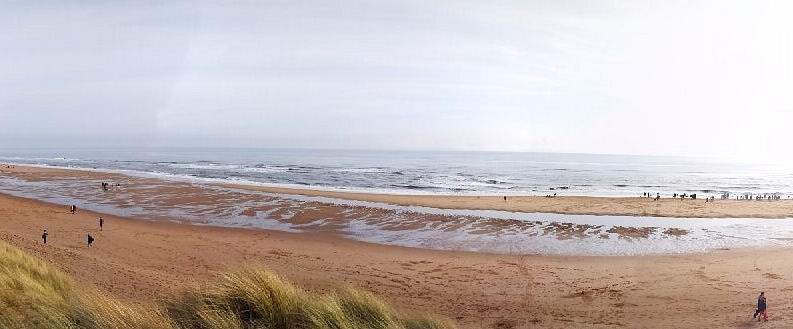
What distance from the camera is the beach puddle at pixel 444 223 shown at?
22531mm

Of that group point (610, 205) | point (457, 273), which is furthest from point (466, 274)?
point (610, 205)

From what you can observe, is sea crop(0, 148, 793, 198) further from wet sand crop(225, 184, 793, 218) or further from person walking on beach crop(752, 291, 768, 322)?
person walking on beach crop(752, 291, 768, 322)

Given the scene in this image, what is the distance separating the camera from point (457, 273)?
650 inches

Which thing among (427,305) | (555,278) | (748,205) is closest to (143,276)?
(427,305)

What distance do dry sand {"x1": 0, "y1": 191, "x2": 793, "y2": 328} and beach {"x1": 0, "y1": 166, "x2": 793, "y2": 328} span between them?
0.04 meters

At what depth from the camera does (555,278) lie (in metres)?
16.0

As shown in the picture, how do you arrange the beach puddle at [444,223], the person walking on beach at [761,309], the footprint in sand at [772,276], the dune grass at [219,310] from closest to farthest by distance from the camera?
the dune grass at [219,310] → the person walking on beach at [761,309] → the footprint in sand at [772,276] → the beach puddle at [444,223]

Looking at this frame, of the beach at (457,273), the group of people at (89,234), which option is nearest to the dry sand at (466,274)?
the beach at (457,273)

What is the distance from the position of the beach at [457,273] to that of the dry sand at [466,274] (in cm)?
4

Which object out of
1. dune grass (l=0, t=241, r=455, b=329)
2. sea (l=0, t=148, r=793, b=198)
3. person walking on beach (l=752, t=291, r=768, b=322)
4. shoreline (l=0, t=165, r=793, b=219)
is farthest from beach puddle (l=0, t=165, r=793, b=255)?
dune grass (l=0, t=241, r=455, b=329)

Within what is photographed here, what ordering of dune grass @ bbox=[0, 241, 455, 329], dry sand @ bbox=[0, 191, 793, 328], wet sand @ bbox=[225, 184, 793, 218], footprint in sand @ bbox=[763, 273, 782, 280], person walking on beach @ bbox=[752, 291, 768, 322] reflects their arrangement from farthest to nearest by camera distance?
wet sand @ bbox=[225, 184, 793, 218], footprint in sand @ bbox=[763, 273, 782, 280], dry sand @ bbox=[0, 191, 793, 328], person walking on beach @ bbox=[752, 291, 768, 322], dune grass @ bbox=[0, 241, 455, 329]

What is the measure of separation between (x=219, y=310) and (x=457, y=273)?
12.2 meters

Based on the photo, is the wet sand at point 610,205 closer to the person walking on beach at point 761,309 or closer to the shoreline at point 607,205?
the shoreline at point 607,205

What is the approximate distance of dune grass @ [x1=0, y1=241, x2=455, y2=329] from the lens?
15.5 feet
